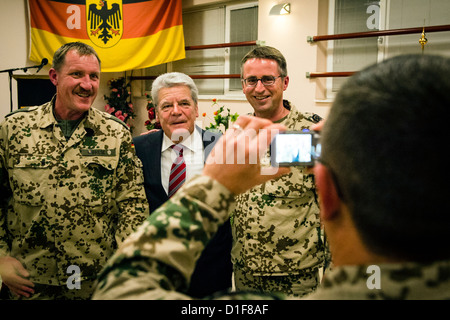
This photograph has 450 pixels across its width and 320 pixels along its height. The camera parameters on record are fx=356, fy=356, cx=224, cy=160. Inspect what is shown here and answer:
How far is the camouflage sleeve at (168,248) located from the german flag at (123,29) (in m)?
5.16

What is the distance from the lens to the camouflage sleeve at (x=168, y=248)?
476 millimetres

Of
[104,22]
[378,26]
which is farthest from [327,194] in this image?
[104,22]

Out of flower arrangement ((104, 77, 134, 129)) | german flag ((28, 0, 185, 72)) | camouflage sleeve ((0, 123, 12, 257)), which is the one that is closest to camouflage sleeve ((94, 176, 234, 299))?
camouflage sleeve ((0, 123, 12, 257))

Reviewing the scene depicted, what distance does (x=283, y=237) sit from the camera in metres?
1.67

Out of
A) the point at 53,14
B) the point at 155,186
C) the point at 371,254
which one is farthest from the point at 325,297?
the point at 53,14

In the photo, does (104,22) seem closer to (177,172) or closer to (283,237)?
(177,172)

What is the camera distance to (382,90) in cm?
44

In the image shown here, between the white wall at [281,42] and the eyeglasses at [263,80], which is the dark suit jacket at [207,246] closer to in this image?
the eyeglasses at [263,80]

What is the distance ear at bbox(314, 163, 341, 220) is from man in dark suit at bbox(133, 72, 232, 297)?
1241mm

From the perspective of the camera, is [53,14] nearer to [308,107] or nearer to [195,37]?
[195,37]

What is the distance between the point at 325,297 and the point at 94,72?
1571mm

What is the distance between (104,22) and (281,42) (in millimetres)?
2673

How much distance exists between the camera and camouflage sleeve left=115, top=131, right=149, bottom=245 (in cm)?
157

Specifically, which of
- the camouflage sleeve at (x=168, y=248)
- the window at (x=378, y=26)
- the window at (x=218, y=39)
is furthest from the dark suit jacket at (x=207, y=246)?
the window at (x=218, y=39)
